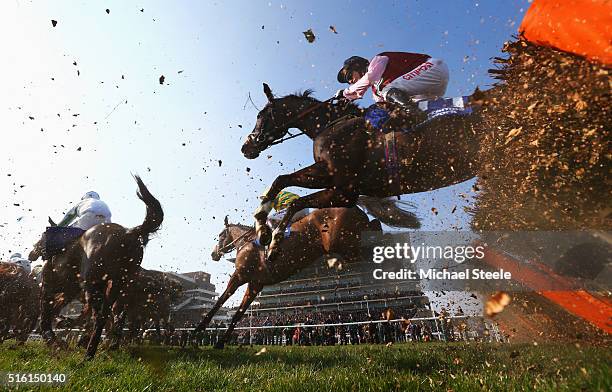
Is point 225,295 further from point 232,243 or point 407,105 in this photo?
point 407,105

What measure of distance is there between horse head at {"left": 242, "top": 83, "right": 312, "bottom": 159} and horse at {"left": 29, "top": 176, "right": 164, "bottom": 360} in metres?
2.11

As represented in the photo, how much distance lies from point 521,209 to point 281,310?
28899 mm

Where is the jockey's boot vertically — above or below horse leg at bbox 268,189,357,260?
above

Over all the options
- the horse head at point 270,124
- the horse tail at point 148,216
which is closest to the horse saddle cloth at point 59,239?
the horse tail at point 148,216

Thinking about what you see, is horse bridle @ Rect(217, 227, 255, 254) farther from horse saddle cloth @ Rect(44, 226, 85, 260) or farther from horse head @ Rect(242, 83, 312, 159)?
horse saddle cloth @ Rect(44, 226, 85, 260)

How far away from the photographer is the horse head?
20.3ft

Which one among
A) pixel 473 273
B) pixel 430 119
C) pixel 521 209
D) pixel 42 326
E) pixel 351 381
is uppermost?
pixel 430 119

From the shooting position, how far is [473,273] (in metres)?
5.41

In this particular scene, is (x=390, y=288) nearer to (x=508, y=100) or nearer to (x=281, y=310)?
(x=281, y=310)

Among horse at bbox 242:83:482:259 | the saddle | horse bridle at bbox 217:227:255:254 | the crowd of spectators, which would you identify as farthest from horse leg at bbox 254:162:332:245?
the crowd of spectators

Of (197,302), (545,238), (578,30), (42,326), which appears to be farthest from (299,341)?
(197,302)

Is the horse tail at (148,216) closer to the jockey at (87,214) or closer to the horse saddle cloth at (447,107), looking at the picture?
the jockey at (87,214)

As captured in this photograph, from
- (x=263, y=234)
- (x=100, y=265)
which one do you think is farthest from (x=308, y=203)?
(x=100, y=265)

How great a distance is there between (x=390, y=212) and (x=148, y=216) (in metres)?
4.43
